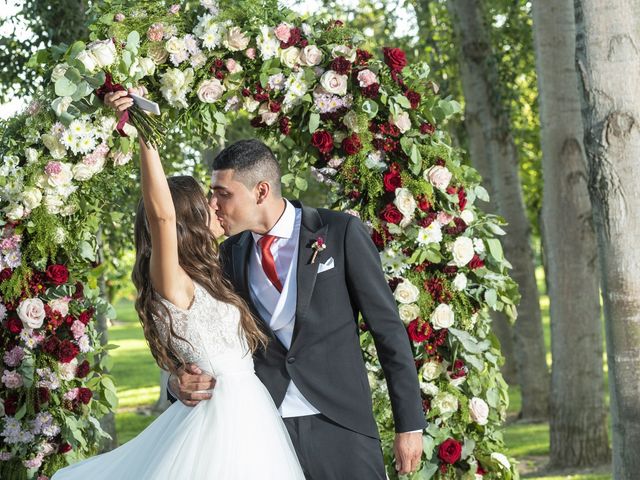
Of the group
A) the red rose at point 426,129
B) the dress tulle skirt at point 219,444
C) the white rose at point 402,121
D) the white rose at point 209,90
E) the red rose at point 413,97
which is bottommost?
the dress tulle skirt at point 219,444

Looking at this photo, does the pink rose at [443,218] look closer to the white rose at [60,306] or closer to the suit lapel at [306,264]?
the suit lapel at [306,264]

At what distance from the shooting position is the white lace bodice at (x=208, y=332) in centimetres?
405

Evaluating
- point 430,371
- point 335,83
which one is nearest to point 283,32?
point 335,83

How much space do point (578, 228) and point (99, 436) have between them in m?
4.86

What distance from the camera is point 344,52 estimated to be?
18.8 ft

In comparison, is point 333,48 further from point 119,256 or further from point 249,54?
point 119,256

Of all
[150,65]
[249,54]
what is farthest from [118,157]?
[249,54]

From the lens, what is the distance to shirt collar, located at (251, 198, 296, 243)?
14.5 feet

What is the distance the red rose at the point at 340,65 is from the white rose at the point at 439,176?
0.73 metres

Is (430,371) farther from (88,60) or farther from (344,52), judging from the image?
(88,60)

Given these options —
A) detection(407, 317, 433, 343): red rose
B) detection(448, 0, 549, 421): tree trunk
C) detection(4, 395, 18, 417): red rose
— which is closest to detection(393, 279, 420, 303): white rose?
detection(407, 317, 433, 343): red rose

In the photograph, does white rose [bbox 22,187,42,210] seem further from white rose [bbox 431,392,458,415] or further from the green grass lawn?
the green grass lawn

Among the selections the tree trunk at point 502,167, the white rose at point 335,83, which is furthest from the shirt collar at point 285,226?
the tree trunk at point 502,167

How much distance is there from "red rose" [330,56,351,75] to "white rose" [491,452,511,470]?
2.24 meters
